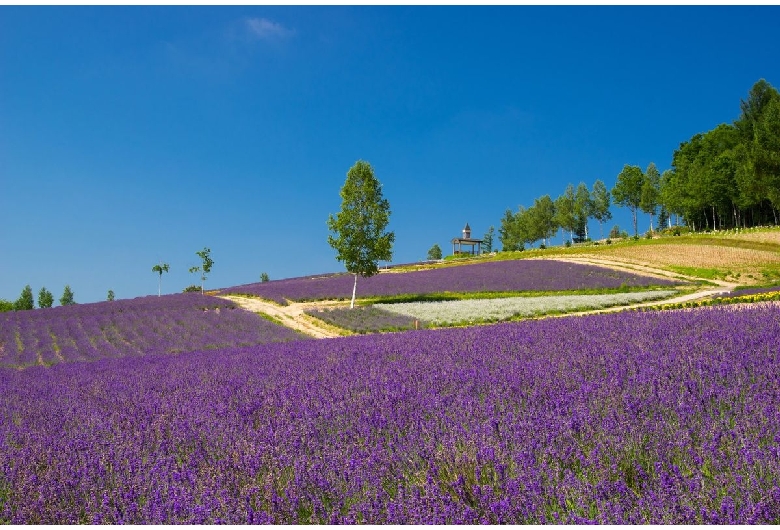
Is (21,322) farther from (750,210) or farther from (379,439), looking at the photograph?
(750,210)

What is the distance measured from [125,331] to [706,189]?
64006 millimetres

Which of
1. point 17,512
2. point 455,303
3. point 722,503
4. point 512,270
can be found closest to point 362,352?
point 17,512

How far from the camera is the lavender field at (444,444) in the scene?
2.59 metres

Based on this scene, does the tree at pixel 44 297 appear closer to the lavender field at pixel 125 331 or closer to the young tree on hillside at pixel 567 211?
the lavender field at pixel 125 331

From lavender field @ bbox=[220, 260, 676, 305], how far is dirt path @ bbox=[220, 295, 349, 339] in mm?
1010

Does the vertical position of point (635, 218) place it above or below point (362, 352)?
above

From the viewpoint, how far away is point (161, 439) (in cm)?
→ 463

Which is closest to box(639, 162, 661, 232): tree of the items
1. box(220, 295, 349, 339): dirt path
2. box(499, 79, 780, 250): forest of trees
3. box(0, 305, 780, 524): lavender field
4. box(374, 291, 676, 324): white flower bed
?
box(499, 79, 780, 250): forest of trees

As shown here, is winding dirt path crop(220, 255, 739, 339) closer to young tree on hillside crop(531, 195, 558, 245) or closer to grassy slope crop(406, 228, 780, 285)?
grassy slope crop(406, 228, 780, 285)

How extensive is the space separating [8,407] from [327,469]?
700cm

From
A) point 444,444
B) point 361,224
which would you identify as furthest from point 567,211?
point 444,444

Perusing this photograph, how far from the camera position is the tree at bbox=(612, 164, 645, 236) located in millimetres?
69000

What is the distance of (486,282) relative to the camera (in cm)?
3516

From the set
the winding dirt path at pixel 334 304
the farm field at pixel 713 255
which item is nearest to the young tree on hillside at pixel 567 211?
the farm field at pixel 713 255
